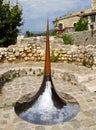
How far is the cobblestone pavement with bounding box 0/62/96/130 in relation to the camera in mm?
4516

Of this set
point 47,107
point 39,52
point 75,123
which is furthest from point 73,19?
point 75,123

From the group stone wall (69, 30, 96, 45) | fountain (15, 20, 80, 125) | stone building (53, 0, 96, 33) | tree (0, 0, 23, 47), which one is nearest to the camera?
fountain (15, 20, 80, 125)

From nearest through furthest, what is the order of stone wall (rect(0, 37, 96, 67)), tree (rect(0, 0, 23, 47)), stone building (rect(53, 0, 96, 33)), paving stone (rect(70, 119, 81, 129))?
paving stone (rect(70, 119, 81, 129)) < stone wall (rect(0, 37, 96, 67)) < tree (rect(0, 0, 23, 47)) < stone building (rect(53, 0, 96, 33))

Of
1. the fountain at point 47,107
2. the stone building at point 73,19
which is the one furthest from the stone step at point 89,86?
the stone building at point 73,19

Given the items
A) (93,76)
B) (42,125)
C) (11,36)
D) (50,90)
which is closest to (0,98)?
(50,90)

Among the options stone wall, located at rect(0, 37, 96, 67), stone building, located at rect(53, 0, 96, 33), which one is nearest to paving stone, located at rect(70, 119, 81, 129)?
stone wall, located at rect(0, 37, 96, 67)

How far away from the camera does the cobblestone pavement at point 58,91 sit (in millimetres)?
4516

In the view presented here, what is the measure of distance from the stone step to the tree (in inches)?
388

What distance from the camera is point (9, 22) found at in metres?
16.2

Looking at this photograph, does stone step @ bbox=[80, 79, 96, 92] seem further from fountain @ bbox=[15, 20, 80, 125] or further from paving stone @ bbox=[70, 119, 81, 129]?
paving stone @ bbox=[70, 119, 81, 129]

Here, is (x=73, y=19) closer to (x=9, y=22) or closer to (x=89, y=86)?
(x=9, y=22)

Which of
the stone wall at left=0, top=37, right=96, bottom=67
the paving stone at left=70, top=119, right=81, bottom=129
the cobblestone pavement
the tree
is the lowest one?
the paving stone at left=70, top=119, right=81, bottom=129

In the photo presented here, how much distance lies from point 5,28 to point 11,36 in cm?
72

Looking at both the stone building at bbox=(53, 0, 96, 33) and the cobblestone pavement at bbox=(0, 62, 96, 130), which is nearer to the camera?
the cobblestone pavement at bbox=(0, 62, 96, 130)
